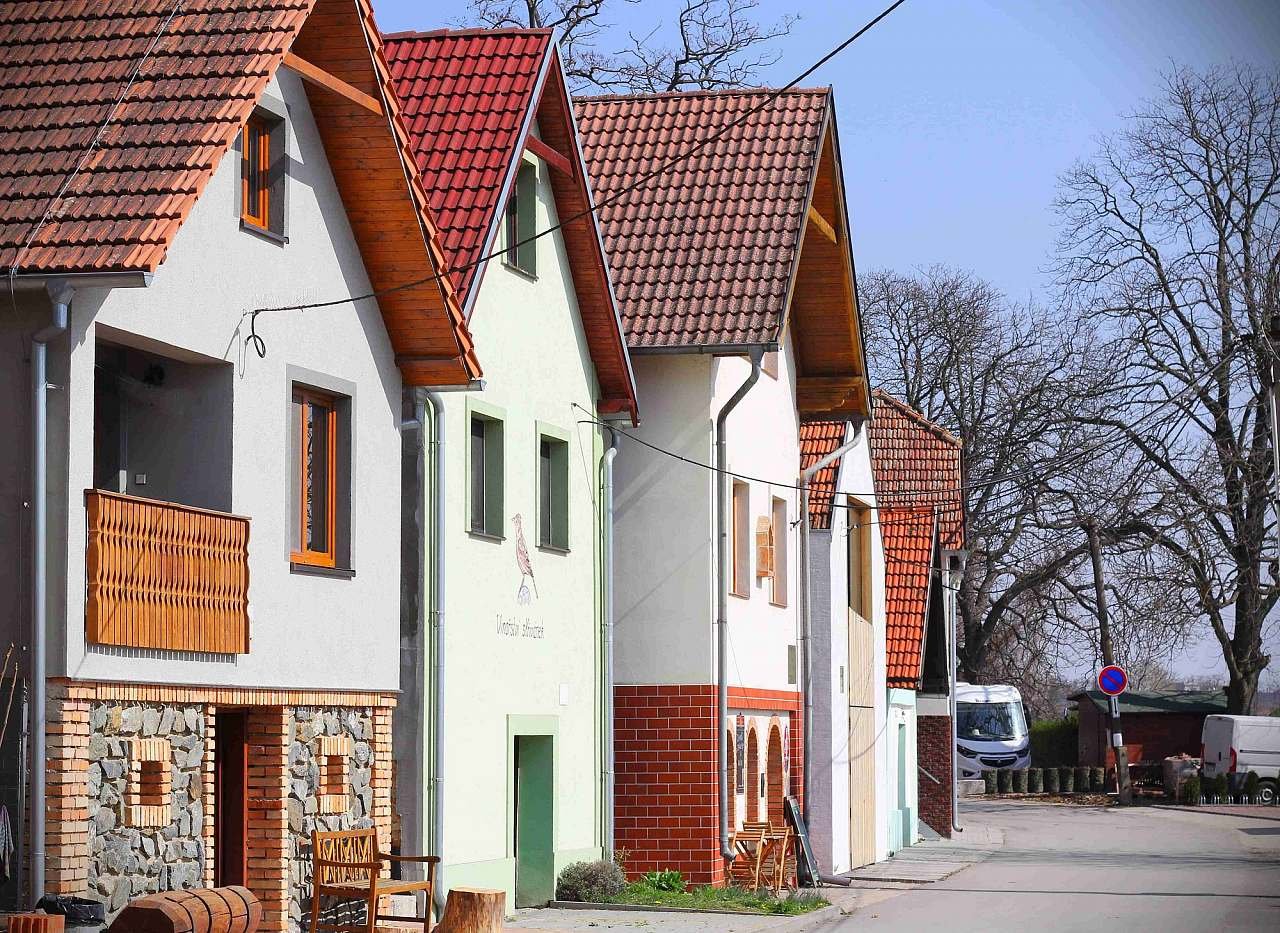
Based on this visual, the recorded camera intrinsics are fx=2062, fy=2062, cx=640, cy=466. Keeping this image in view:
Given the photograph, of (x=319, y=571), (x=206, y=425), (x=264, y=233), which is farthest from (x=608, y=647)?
(x=264, y=233)

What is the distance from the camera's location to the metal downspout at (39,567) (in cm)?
1281

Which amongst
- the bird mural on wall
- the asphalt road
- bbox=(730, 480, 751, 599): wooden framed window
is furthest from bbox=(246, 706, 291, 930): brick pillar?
bbox=(730, 480, 751, 599): wooden framed window

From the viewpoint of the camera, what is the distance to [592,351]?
22.7 meters

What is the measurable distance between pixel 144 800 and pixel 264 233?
4377 mm

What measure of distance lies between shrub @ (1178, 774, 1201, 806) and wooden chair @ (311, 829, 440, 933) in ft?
129

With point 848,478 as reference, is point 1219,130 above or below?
above

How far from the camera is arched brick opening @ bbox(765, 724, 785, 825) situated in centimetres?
2677

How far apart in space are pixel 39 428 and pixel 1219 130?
142ft

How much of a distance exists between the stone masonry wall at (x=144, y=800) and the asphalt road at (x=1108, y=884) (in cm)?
715

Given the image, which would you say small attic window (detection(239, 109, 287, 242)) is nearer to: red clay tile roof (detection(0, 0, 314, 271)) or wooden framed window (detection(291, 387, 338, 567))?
red clay tile roof (detection(0, 0, 314, 271))

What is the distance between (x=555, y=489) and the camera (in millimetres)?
21906

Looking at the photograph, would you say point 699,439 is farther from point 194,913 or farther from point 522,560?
point 194,913

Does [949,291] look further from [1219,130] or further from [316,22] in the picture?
[316,22]

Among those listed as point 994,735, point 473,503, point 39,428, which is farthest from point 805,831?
point 994,735
